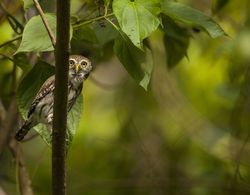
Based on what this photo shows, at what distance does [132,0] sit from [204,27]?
1.31 ft

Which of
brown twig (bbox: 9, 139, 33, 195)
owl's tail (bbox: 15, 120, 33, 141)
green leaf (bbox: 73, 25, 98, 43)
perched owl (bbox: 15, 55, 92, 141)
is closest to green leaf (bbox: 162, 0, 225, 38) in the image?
green leaf (bbox: 73, 25, 98, 43)

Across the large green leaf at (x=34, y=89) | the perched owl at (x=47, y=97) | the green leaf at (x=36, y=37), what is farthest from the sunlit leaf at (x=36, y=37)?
the perched owl at (x=47, y=97)

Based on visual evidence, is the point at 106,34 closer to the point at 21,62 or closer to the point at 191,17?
the point at 21,62

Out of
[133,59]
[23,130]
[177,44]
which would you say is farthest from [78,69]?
[133,59]

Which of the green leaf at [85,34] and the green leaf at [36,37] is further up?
the green leaf at [36,37]

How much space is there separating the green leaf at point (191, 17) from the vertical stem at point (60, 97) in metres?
0.71

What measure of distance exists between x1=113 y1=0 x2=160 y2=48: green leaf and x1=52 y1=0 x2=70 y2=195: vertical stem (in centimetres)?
30

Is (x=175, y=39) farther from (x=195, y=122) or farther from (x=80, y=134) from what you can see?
(x=80, y=134)

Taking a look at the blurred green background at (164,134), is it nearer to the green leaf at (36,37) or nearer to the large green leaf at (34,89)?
the large green leaf at (34,89)

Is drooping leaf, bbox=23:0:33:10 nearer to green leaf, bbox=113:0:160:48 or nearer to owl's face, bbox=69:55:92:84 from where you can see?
green leaf, bbox=113:0:160:48

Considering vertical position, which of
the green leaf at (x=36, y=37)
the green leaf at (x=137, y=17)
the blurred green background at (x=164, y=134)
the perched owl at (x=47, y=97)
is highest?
the green leaf at (x=137, y=17)

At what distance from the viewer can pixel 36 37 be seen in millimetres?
2863

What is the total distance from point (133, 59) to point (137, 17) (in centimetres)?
27

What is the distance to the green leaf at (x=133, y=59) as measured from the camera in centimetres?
303
